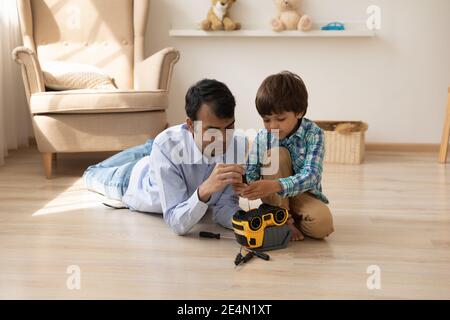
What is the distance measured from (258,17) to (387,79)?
84 cm

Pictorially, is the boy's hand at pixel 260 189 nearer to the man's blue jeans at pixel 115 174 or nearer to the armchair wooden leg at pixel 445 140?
the man's blue jeans at pixel 115 174

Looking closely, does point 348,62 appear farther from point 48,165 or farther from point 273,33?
point 48,165

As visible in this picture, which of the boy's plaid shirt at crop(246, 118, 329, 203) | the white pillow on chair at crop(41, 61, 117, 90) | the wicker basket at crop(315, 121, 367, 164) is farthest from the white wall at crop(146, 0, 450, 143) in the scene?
the boy's plaid shirt at crop(246, 118, 329, 203)

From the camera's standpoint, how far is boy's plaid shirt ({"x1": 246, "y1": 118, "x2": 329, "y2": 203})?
1.99 m

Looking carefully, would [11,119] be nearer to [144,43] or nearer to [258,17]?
[144,43]

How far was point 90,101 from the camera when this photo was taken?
305 cm

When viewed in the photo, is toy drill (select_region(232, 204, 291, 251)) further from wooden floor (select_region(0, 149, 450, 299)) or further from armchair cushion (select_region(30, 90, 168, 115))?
armchair cushion (select_region(30, 90, 168, 115))

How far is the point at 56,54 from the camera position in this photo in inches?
146

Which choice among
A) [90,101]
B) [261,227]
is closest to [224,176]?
[261,227]

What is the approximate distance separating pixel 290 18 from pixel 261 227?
2.18 meters

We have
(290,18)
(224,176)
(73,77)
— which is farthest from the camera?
(290,18)

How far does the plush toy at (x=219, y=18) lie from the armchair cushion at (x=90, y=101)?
3.08ft
